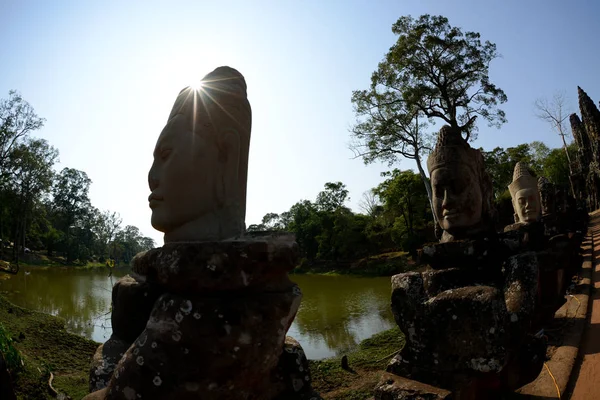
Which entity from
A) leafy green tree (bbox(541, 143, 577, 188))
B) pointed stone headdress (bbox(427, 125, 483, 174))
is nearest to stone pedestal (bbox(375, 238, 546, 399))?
pointed stone headdress (bbox(427, 125, 483, 174))

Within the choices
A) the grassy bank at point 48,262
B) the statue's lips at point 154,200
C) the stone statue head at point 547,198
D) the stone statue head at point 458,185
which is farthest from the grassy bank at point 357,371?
the grassy bank at point 48,262

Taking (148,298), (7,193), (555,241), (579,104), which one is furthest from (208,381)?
(579,104)

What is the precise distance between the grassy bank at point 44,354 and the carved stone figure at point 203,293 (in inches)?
180

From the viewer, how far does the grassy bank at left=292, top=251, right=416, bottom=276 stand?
25.1 metres

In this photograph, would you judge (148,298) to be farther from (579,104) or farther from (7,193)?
(579,104)

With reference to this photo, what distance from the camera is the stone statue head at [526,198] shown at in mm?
5613

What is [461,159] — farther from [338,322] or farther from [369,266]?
[369,266]

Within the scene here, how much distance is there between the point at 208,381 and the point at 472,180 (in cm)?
237

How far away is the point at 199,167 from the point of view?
1684 mm

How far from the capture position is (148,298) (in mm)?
1502

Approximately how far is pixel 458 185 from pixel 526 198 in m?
3.51

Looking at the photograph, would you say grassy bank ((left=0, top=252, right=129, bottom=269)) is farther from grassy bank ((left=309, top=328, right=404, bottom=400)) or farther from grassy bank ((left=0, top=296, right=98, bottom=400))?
grassy bank ((left=309, top=328, right=404, bottom=400))

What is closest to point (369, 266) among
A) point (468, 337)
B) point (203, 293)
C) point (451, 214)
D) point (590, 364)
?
point (590, 364)

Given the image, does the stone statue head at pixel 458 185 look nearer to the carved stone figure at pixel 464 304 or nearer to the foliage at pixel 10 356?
the carved stone figure at pixel 464 304
